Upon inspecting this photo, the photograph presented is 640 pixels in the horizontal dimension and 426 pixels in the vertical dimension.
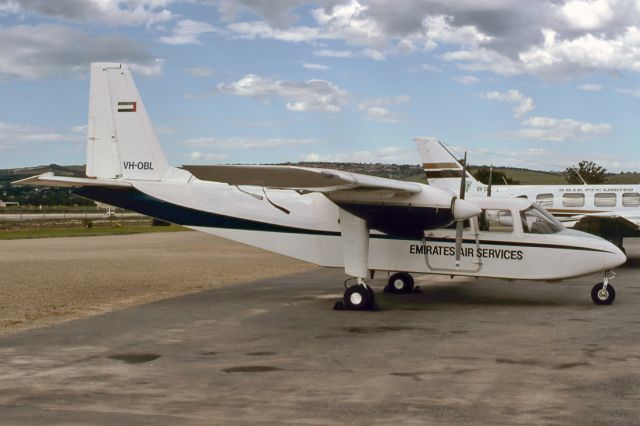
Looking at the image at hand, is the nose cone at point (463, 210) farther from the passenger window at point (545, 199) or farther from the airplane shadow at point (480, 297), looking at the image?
the passenger window at point (545, 199)

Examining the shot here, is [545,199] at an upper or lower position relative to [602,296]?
upper

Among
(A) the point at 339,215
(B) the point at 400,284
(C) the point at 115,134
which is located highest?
(C) the point at 115,134

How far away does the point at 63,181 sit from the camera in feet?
49.5

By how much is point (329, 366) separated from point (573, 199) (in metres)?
20.9

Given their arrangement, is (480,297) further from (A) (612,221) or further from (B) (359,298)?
(A) (612,221)

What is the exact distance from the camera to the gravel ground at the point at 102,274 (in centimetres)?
1547

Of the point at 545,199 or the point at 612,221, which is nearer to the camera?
the point at 612,221

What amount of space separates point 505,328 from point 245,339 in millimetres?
4382

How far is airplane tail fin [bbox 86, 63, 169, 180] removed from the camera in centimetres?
1702

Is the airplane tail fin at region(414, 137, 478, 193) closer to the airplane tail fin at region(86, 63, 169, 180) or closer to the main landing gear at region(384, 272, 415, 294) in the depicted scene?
the main landing gear at region(384, 272, 415, 294)

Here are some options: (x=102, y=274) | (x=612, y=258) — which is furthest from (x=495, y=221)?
(x=102, y=274)

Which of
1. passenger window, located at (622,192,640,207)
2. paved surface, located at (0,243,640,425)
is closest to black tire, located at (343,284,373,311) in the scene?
paved surface, located at (0,243,640,425)

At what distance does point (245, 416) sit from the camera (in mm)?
6984

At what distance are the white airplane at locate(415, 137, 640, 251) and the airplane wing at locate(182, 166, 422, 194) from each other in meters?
13.5
